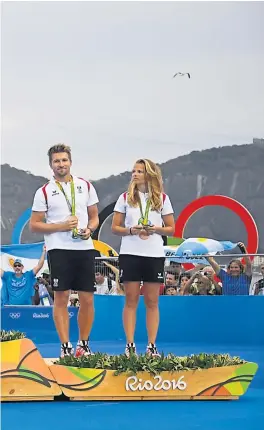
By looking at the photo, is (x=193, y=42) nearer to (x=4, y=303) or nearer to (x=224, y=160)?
(x=224, y=160)

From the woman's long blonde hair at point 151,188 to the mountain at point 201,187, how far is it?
42.1ft

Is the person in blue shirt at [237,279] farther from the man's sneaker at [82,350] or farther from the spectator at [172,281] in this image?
the man's sneaker at [82,350]

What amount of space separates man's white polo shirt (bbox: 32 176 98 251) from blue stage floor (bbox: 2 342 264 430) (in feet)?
2.79

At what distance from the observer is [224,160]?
62.8 ft

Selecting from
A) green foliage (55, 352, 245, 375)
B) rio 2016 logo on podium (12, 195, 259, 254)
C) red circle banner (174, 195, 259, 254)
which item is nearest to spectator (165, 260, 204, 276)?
green foliage (55, 352, 245, 375)

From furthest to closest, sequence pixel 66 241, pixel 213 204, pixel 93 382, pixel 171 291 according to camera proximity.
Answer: pixel 213 204
pixel 171 291
pixel 66 241
pixel 93 382

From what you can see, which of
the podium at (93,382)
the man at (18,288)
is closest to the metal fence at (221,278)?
the man at (18,288)

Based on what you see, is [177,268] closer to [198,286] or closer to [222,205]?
[198,286]

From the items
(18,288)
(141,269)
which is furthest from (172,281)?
(141,269)

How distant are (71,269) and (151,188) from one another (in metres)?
0.68

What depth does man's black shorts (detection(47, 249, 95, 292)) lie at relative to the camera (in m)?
4.41

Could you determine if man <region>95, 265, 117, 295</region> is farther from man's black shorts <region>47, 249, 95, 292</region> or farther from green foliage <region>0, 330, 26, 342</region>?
man's black shorts <region>47, 249, 95, 292</region>

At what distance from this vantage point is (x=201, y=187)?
1973 cm

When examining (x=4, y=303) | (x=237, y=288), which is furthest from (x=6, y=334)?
(x=4, y=303)
